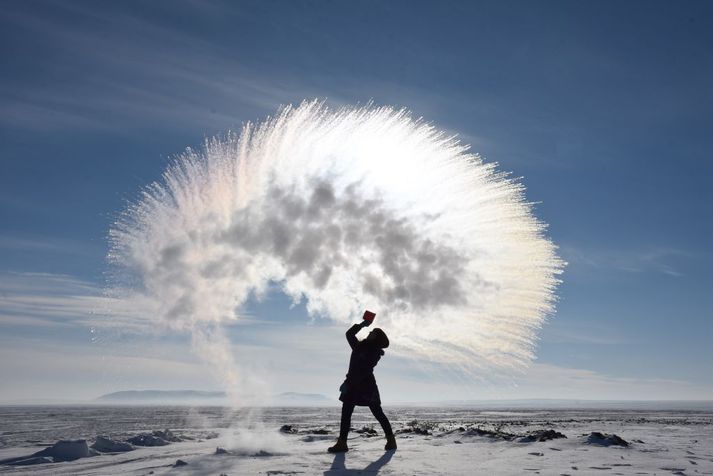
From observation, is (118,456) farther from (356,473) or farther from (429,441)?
(429,441)

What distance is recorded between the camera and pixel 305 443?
1094 cm

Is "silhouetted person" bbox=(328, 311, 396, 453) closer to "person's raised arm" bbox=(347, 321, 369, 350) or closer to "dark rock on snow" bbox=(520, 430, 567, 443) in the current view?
"person's raised arm" bbox=(347, 321, 369, 350)

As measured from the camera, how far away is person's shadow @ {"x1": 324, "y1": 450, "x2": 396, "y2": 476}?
660 cm

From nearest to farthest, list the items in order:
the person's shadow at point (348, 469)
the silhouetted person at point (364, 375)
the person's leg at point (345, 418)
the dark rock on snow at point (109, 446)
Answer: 1. the person's shadow at point (348, 469)
2. the person's leg at point (345, 418)
3. the silhouetted person at point (364, 375)
4. the dark rock on snow at point (109, 446)

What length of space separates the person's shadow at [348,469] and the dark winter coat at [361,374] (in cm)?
134

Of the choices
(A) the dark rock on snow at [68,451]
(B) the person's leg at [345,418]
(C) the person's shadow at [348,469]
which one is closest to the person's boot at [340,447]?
(B) the person's leg at [345,418]

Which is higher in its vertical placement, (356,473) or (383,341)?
(383,341)

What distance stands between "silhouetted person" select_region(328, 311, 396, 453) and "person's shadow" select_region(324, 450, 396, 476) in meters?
1.19

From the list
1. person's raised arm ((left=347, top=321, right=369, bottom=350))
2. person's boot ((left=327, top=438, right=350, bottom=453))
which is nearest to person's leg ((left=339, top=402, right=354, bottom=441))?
person's boot ((left=327, top=438, right=350, bottom=453))

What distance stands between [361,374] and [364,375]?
0.06m

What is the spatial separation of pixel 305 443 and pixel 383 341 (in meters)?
3.03

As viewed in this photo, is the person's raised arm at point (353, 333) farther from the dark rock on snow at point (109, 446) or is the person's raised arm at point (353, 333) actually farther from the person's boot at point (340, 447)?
the dark rock on snow at point (109, 446)

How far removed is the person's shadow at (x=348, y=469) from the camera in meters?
6.60

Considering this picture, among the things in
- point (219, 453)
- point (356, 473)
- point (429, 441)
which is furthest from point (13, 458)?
point (429, 441)
